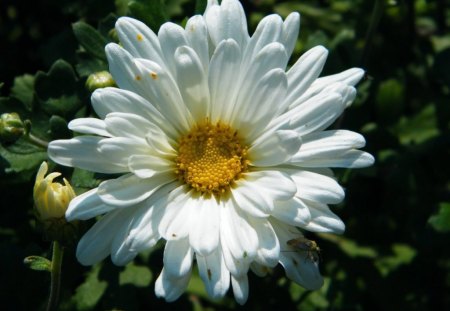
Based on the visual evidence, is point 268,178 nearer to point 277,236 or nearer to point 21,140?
point 277,236

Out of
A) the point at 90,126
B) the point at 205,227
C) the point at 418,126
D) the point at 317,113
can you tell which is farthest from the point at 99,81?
the point at 418,126

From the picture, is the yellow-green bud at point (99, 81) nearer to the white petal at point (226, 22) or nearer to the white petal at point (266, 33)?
the white petal at point (226, 22)

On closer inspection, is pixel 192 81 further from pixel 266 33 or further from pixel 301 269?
pixel 301 269

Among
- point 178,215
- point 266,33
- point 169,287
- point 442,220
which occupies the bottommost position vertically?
point 442,220

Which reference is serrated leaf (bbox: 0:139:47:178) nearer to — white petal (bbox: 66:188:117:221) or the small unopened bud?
the small unopened bud

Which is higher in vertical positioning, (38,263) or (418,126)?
(38,263)

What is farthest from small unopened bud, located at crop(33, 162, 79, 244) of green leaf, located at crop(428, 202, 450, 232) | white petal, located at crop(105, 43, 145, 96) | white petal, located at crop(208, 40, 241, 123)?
green leaf, located at crop(428, 202, 450, 232)

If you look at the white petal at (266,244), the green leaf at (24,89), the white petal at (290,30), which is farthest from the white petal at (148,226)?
the green leaf at (24,89)
